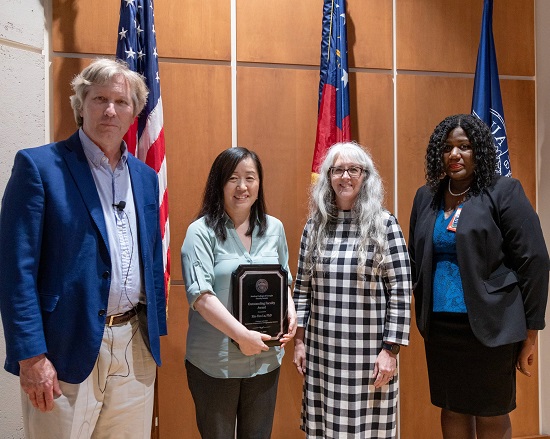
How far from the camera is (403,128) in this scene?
11.4ft

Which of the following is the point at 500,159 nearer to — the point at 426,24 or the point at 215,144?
the point at 426,24

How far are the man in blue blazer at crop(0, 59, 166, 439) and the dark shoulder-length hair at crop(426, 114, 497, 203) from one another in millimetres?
1341

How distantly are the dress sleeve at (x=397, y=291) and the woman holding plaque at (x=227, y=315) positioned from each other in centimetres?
40

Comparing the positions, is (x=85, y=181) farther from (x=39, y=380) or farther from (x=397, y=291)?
(x=397, y=291)

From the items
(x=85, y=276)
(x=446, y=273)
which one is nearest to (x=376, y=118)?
(x=446, y=273)

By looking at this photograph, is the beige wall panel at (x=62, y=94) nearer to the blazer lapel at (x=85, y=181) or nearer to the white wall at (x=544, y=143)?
the blazer lapel at (x=85, y=181)

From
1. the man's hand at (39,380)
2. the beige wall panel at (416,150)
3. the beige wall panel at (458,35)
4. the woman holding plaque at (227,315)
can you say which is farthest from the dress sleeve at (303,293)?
the beige wall panel at (458,35)

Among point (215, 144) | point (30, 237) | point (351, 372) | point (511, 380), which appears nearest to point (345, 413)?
point (351, 372)

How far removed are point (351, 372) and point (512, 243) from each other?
0.88m

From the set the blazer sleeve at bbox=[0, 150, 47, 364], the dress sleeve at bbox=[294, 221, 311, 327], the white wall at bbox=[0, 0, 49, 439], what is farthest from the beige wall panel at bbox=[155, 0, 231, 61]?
the blazer sleeve at bbox=[0, 150, 47, 364]

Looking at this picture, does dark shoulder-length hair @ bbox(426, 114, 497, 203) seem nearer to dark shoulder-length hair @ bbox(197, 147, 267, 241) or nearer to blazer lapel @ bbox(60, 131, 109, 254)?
dark shoulder-length hair @ bbox(197, 147, 267, 241)

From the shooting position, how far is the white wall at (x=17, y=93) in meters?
2.68

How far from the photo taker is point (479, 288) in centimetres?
231

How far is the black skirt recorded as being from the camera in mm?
2354
